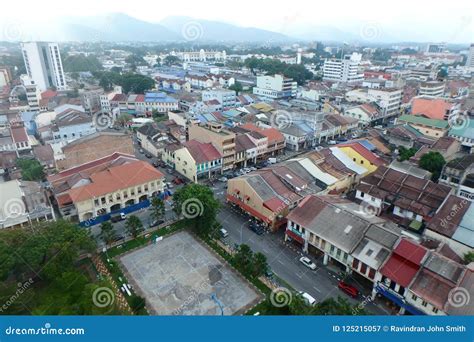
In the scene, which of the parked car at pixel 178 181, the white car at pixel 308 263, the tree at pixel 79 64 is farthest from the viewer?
the tree at pixel 79 64

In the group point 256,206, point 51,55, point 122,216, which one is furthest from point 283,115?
point 51,55

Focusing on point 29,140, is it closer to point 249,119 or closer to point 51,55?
point 249,119

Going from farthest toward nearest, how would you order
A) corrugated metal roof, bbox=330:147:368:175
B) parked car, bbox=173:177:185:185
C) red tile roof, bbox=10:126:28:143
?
red tile roof, bbox=10:126:28:143 < parked car, bbox=173:177:185:185 < corrugated metal roof, bbox=330:147:368:175

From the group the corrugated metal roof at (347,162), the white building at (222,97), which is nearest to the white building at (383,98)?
the white building at (222,97)

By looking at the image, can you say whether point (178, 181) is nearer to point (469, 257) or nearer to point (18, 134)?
point (18, 134)

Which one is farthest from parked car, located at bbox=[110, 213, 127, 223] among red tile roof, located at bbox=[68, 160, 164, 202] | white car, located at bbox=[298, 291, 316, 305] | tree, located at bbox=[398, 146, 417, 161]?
tree, located at bbox=[398, 146, 417, 161]

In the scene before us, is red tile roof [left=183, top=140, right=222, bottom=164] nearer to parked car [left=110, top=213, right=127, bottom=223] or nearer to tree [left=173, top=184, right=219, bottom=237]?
tree [left=173, top=184, right=219, bottom=237]

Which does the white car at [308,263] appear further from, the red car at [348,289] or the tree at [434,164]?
the tree at [434,164]
